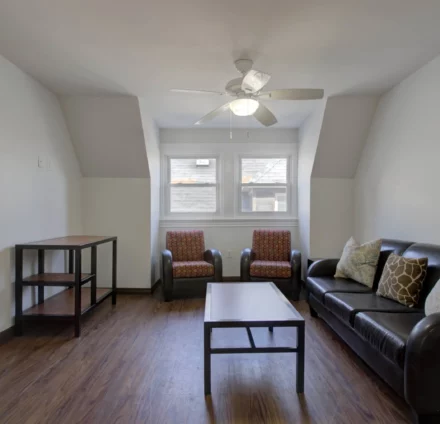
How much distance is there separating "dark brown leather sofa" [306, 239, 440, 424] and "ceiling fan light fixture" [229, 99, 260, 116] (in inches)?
70.0

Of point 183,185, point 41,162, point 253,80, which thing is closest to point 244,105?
point 253,80

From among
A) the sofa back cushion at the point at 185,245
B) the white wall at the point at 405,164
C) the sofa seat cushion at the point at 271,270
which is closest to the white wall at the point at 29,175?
the sofa back cushion at the point at 185,245

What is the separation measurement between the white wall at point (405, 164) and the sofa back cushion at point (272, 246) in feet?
3.51

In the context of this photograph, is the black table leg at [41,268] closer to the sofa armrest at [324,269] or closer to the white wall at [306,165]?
the sofa armrest at [324,269]

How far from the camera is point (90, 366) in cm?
226

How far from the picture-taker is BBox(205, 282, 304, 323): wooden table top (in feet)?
6.68

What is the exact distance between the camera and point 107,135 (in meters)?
3.79

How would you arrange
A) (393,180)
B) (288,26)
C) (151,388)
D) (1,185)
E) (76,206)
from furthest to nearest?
(76,206), (393,180), (1,185), (288,26), (151,388)

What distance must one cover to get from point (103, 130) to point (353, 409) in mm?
3732

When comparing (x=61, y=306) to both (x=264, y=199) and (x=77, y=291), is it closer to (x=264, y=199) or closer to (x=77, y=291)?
(x=77, y=291)

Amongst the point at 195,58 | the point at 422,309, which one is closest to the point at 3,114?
the point at 195,58

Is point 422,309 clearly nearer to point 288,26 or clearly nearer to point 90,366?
point 288,26

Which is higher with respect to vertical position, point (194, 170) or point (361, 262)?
point (194, 170)

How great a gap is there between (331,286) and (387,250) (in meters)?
0.69
